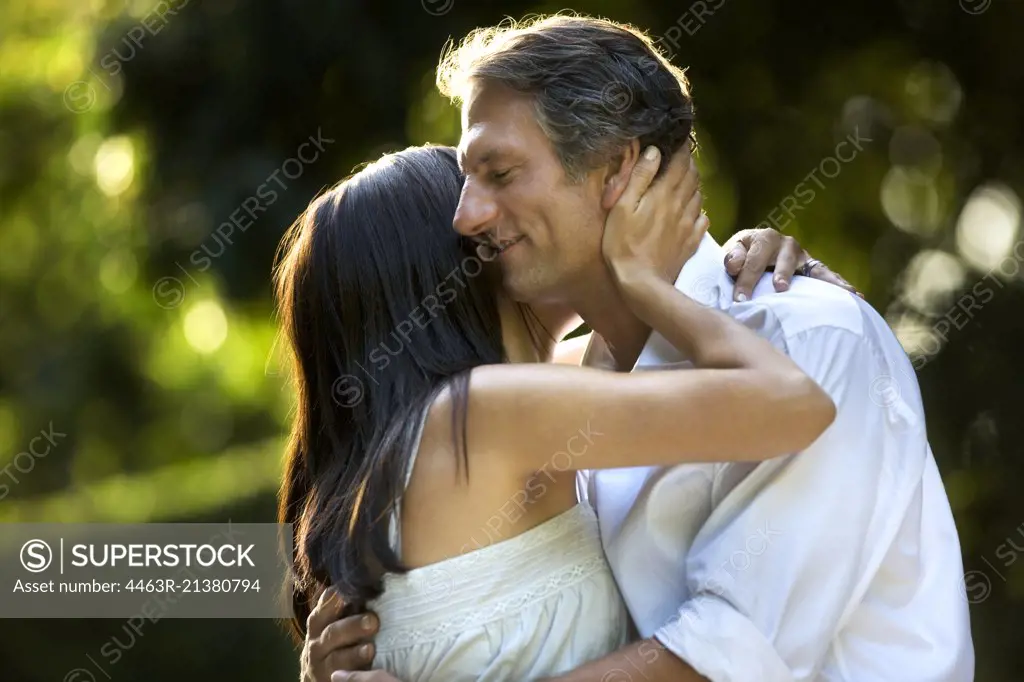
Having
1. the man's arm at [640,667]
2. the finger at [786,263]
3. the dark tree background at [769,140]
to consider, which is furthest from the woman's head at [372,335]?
the dark tree background at [769,140]

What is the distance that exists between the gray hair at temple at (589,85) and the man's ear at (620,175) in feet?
0.05

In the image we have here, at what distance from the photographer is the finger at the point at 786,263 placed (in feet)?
8.18

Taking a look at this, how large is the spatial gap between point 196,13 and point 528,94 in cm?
283

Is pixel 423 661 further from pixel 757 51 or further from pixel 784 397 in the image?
pixel 757 51

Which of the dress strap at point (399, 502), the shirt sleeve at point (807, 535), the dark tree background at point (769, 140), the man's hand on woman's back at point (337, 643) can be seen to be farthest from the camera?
the dark tree background at point (769, 140)

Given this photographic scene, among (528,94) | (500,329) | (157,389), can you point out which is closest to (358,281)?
(500,329)

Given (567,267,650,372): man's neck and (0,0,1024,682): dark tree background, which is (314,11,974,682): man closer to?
(567,267,650,372): man's neck

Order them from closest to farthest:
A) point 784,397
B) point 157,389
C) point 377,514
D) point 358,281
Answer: point 784,397
point 377,514
point 358,281
point 157,389

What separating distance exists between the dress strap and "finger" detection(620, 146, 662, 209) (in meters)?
0.53

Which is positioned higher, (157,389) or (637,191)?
(637,191)

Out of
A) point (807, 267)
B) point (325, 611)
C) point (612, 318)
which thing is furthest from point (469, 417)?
point (807, 267)

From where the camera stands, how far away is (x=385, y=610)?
2.51m

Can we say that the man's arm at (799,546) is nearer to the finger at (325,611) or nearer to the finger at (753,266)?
the finger at (753,266)

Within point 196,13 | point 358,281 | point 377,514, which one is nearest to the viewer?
point 377,514
